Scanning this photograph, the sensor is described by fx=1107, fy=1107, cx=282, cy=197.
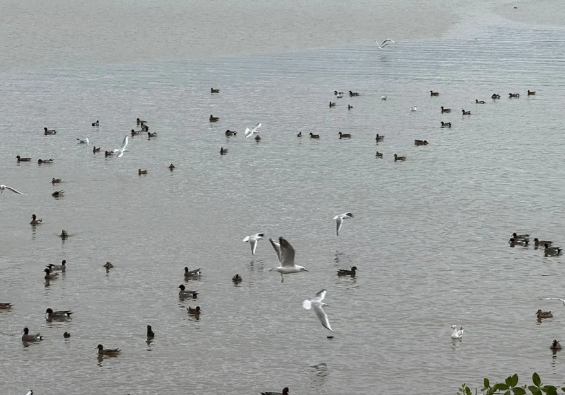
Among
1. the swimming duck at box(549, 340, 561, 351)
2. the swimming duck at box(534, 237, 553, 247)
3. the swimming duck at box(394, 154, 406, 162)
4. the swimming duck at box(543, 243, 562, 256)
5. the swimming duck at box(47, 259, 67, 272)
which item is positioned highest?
the swimming duck at box(394, 154, 406, 162)

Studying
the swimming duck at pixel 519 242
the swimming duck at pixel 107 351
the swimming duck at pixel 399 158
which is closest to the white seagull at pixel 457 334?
the swimming duck at pixel 107 351

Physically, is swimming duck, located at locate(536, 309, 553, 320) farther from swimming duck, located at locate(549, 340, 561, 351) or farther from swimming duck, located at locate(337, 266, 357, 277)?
swimming duck, located at locate(337, 266, 357, 277)

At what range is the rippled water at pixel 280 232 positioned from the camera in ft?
87.1

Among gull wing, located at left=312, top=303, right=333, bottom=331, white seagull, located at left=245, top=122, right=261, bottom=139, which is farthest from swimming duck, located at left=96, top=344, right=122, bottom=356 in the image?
white seagull, located at left=245, top=122, right=261, bottom=139

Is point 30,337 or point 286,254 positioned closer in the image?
point 30,337

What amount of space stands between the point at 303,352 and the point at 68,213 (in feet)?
51.5

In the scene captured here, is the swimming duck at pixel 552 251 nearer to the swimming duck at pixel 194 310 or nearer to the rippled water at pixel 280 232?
the rippled water at pixel 280 232

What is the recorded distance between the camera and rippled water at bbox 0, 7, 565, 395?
26.6 meters

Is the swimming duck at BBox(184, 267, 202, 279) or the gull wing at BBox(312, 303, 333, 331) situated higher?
the swimming duck at BBox(184, 267, 202, 279)

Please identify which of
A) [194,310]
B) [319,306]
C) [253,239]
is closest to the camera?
[319,306]

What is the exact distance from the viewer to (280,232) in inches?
1476

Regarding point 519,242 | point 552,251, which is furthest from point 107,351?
point 552,251

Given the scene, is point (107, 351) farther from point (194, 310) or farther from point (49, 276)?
point (49, 276)

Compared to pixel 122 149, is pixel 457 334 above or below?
below
